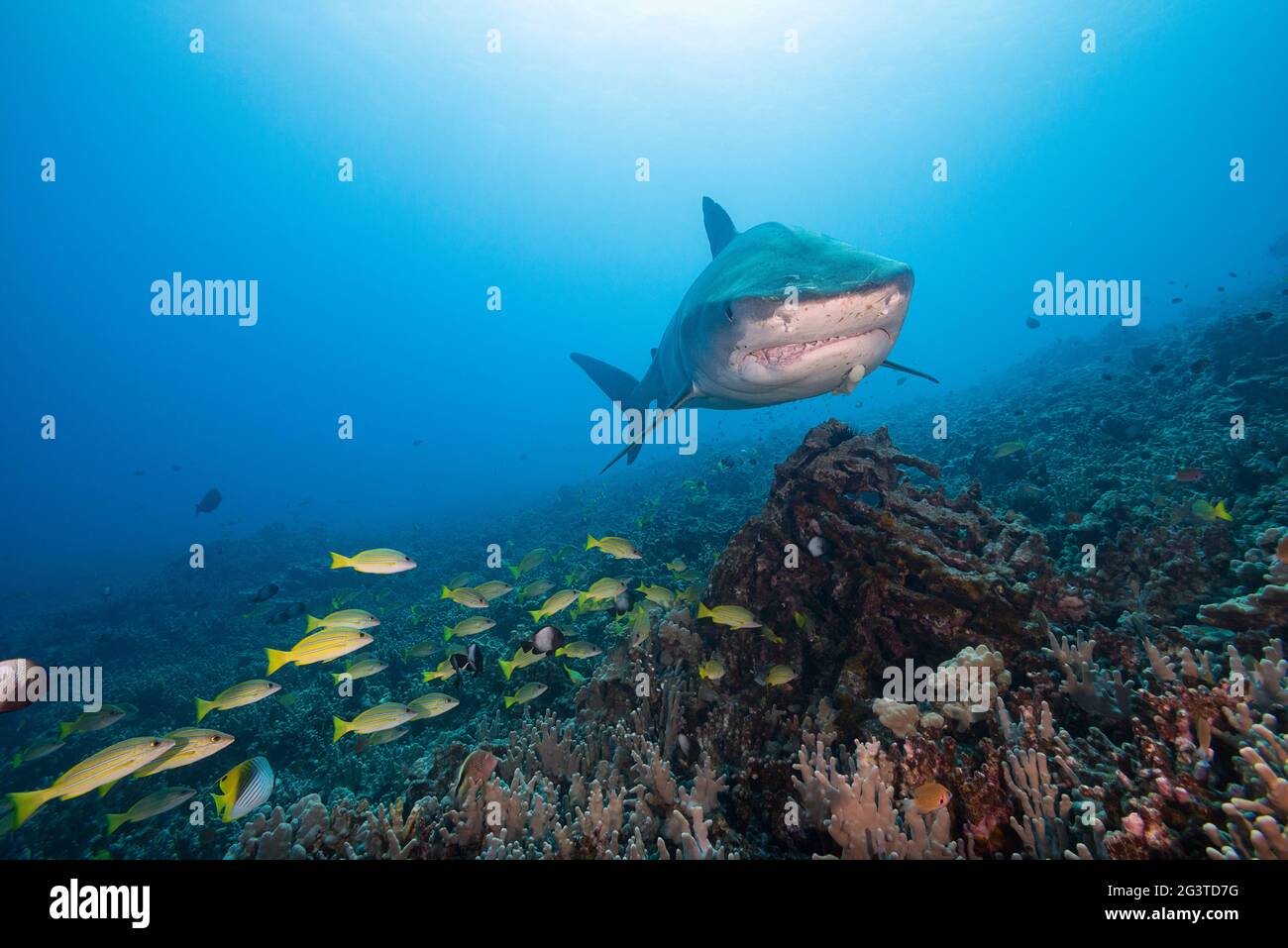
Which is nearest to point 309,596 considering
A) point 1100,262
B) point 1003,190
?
point 1003,190

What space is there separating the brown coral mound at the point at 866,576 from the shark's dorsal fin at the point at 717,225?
17.6ft

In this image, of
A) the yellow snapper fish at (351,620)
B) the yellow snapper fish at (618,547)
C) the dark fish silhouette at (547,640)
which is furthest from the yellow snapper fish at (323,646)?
the yellow snapper fish at (618,547)

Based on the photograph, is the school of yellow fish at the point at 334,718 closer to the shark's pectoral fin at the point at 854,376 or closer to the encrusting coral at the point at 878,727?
the encrusting coral at the point at 878,727

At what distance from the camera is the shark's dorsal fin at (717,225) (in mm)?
9258

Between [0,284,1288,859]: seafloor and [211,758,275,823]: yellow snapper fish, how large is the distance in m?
0.18

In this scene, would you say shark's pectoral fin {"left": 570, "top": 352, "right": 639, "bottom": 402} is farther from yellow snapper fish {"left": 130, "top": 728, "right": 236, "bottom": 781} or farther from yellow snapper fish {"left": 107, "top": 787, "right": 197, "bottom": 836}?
yellow snapper fish {"left": 107, "top": 787, "right": 197, "bottom": 836}

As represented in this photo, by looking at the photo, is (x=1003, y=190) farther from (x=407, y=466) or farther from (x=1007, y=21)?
(x=407, y=466)

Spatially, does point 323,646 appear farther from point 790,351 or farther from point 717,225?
point 717,225

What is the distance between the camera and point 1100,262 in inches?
6166

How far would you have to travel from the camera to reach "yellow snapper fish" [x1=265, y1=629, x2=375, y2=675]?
4.36 meters

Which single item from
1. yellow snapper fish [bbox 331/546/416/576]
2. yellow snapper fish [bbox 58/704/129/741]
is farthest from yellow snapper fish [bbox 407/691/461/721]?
yellow snapper fish [bbox 58/704/129/741]

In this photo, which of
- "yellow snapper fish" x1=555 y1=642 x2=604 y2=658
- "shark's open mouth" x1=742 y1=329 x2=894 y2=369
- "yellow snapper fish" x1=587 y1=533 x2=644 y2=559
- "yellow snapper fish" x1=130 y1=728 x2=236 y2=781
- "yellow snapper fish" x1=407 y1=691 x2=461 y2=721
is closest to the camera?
"yellow snapper fish" x1=130 y1=728 x2=236 y2=781

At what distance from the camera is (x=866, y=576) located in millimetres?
4418

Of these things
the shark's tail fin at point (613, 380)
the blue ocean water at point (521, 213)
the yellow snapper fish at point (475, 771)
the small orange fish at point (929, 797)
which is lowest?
the yellow snapper fish at point (475, 771)
